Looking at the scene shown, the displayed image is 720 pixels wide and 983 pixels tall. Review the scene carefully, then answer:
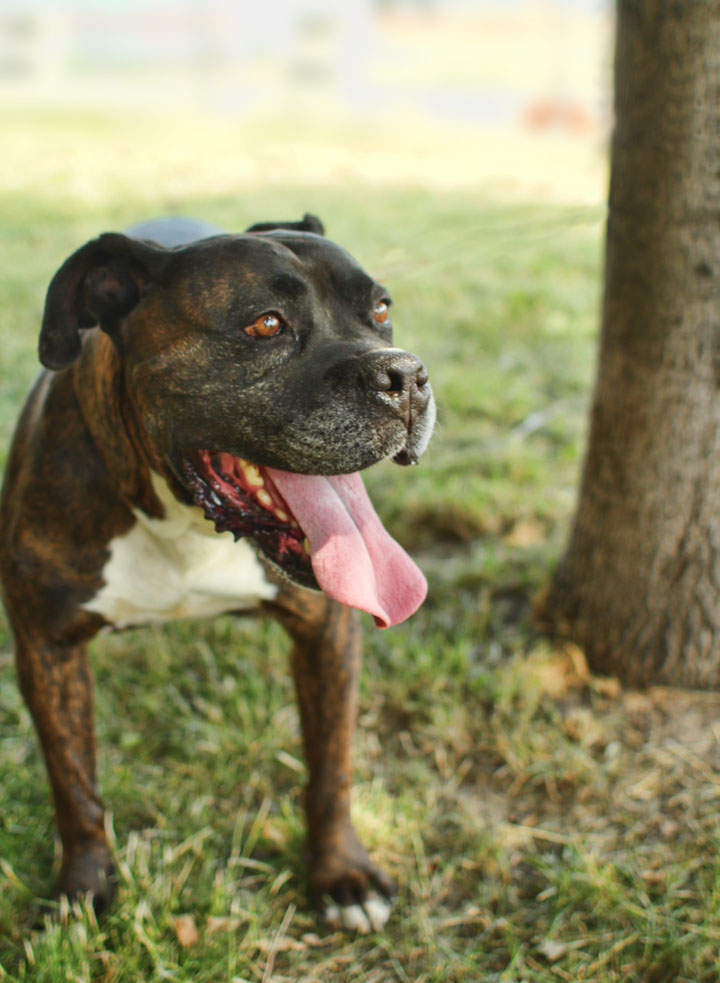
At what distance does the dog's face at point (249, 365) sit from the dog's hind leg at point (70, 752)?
594 millimetres

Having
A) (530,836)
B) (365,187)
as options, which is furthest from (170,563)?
(365,187)

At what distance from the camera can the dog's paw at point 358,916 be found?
2467 mm

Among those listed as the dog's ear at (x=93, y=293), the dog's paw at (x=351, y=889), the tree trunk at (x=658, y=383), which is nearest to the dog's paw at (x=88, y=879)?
the dog's paw at (x=351, y=889)

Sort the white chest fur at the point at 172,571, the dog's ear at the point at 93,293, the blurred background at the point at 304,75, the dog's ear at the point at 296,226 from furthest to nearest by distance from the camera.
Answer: the blurred background at the point at 304,75, the dog's ear at the point at 296,226, the white chest fur at the point at 172,571, the dog's ear at the point at 93,293

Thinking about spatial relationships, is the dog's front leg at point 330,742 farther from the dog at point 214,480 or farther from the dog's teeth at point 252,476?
the dog's teeth at point 252,476

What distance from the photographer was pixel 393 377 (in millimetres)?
2072

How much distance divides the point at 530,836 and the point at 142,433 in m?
1.49

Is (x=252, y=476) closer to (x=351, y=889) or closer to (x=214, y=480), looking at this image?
(x=214, y=480)

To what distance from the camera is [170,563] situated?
8.17 feet

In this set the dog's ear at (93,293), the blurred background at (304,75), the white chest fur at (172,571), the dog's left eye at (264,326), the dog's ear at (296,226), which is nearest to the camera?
the dog's left eye at (264,326)

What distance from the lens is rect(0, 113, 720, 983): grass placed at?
2.36 m

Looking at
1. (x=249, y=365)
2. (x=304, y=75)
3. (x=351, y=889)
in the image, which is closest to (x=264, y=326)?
(x=249, y=365)

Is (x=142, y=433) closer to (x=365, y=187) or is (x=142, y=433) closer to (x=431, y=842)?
(x=431, y=842)

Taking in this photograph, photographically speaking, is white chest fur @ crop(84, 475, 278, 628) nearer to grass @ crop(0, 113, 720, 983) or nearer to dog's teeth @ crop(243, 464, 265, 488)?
dog's teeth @ crop(243, 464, 265, 488)
